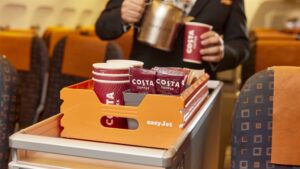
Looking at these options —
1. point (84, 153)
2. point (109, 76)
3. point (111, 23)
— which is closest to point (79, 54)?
point (111, 23)

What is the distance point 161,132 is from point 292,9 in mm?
6694

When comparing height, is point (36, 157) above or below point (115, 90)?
below

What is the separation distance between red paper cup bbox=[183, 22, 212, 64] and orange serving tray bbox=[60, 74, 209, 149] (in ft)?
1.60

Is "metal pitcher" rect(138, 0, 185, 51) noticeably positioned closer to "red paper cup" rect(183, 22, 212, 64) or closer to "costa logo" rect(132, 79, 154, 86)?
"red paper cup" rect(183, 22, 212, 64)

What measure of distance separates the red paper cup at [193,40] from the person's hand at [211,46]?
0.01 meters

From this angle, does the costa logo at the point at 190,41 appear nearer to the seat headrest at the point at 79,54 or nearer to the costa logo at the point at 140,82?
the costa logo at the point at 140,82

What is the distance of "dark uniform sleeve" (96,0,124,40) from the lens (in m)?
1.61

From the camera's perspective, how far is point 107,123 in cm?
88

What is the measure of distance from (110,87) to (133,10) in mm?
582

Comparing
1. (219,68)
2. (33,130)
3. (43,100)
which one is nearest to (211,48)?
(219,68)

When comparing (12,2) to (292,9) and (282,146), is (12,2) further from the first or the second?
(292,9)

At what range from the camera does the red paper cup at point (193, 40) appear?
1345mm

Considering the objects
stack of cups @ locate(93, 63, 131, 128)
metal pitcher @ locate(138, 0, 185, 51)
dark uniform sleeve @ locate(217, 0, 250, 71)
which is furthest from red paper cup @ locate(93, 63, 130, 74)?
dark uniform sleeve @ locate(217, 0, 250, 71)

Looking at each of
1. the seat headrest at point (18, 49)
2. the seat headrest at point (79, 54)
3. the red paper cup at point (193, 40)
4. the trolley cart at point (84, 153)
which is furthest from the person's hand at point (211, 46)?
the seat headrest at point (18, 49)
